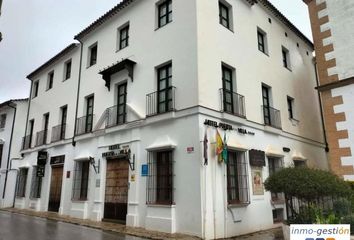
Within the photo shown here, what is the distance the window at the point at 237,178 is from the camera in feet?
35.1

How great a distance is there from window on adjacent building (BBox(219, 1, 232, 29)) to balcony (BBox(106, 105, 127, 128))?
5623 millimetres

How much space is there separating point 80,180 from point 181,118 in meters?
7.45

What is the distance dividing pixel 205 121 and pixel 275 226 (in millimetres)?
5509

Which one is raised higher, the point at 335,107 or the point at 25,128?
the point at 25,128

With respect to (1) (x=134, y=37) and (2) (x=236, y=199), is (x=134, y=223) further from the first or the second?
(1) (x=134, y=37)

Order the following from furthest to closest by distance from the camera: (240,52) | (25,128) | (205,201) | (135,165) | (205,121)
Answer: (25,128) → (240,52) → (135,165) → (205,121) → (205,201)

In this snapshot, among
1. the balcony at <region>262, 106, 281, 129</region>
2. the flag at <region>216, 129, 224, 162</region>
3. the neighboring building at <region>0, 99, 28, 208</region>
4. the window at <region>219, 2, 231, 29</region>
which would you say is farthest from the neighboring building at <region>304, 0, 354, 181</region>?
the neighboring building at <region>0, 99, 28, 208</region>

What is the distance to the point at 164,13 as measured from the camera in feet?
41.1

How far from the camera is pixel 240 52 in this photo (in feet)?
41.3

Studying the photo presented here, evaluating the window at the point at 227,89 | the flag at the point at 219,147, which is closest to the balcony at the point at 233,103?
the window at the point at 227,89

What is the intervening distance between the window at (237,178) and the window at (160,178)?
2101 mm

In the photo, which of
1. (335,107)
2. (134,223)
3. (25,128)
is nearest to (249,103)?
(335,107)

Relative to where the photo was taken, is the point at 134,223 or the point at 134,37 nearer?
the point at 134,223

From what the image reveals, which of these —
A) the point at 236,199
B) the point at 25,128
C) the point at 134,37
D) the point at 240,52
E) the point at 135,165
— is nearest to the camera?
the point at 236,199
